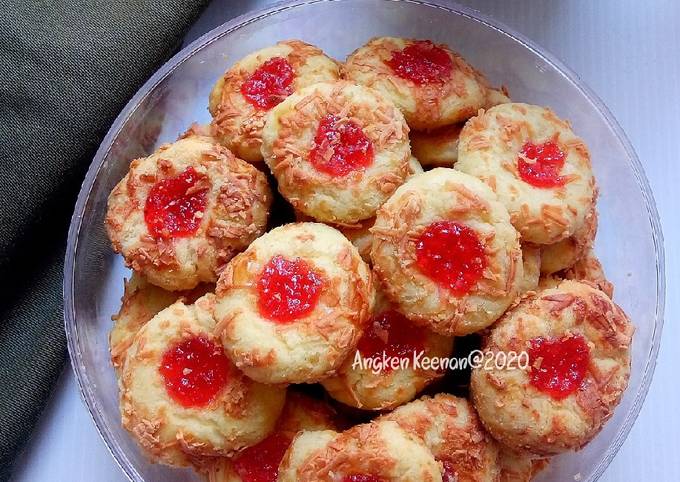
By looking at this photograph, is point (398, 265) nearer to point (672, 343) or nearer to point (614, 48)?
point (672, 343)

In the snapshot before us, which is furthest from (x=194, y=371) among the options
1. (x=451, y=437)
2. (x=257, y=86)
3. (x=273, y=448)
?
(x=257, y=86)

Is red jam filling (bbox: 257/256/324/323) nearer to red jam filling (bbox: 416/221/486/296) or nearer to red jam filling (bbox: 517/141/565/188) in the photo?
red jam filling (bbox: 416/221/486/296)

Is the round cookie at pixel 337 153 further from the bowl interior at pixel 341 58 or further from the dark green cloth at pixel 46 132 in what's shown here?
the dark green cloth at pixel 46 132

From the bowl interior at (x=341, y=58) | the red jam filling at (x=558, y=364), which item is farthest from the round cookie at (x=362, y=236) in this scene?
the bowl interior at (x=341, y=58)

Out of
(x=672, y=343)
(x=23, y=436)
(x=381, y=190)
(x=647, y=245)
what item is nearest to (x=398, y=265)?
(x=381, y=190)

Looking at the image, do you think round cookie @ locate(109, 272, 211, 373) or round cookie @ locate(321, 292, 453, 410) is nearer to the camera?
round cookie @ locate(321, 292, 453, 410)

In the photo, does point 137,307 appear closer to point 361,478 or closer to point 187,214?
point 187,214

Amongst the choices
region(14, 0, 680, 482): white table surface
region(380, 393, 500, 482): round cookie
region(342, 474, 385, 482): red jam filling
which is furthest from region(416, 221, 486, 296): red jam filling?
region(14, 0, 680, 482): white table surface
